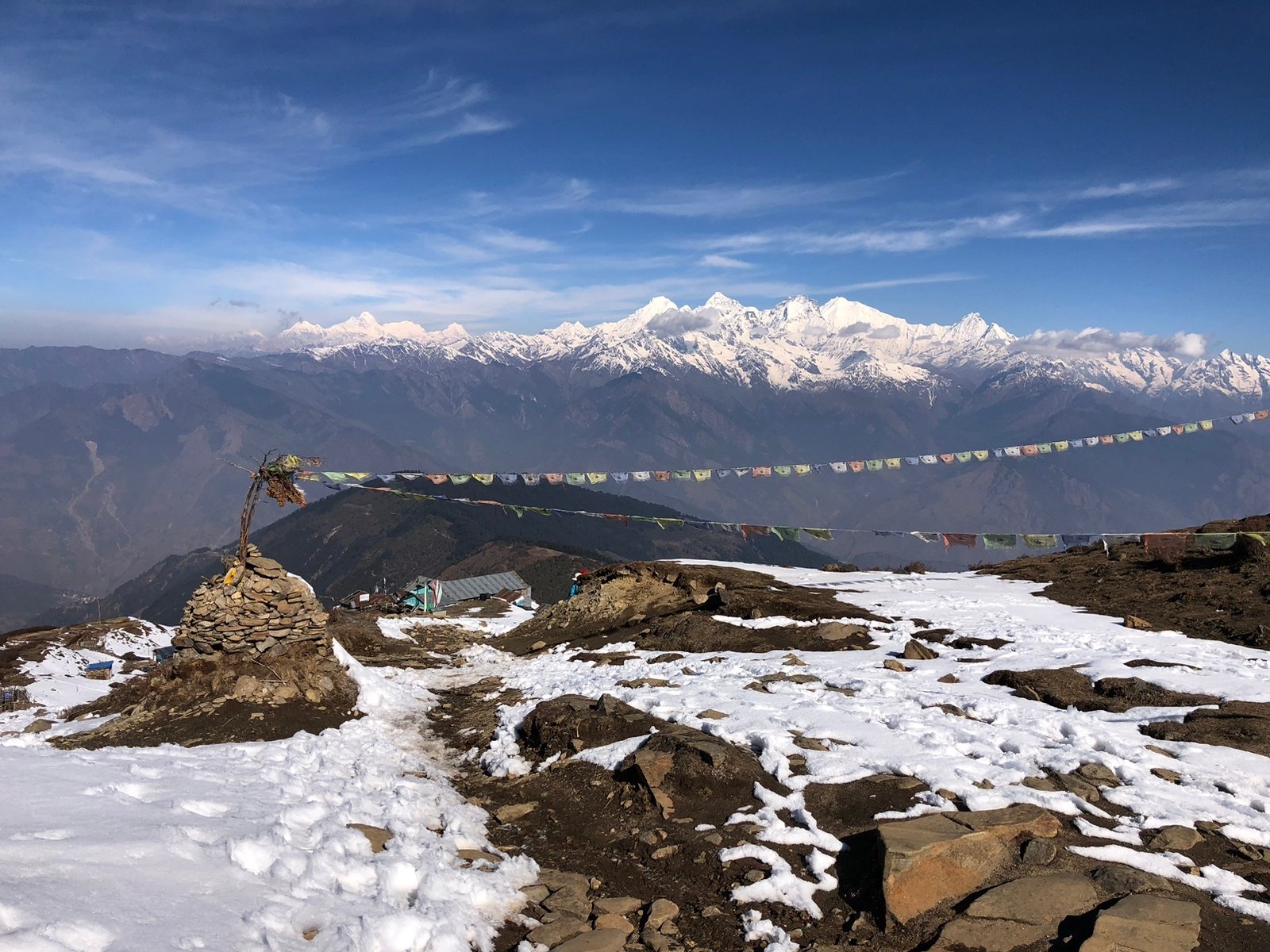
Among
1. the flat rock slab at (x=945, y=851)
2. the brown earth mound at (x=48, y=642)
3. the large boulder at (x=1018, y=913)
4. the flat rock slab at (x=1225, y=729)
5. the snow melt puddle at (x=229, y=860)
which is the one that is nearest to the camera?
Answer: the snow melt puddle at (x=229, y=860)

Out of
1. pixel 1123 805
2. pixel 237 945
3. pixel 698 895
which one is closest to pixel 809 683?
pixel 1123 805

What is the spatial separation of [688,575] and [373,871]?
71.2 ft

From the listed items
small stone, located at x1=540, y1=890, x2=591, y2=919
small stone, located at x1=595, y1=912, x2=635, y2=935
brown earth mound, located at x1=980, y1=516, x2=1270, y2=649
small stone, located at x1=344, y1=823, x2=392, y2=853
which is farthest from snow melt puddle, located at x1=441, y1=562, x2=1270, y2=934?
small stone, located at x1=344, y1=823, x2=392, y2=853

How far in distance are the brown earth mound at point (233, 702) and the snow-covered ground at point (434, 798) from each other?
0.86 meters

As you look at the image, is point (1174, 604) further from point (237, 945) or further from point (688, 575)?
point (237, 945)

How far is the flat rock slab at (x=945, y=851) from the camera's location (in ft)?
23.3

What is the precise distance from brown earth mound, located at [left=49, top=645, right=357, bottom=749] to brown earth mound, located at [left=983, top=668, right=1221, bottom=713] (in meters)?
13.7

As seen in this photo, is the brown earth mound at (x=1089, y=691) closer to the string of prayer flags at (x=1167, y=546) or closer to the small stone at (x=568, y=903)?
the small stone at (x=568, y=903)

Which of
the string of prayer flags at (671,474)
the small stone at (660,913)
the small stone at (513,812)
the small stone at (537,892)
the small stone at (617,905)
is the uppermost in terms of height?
the string of prayer flags at (671,474)

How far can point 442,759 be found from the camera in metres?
13.6

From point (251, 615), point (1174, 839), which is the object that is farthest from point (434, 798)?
point (1174, 839)

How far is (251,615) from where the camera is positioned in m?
17.2

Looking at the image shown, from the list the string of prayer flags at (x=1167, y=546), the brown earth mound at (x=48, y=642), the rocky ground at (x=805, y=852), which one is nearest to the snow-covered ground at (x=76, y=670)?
the brown earth mound at (x=48, y=642)

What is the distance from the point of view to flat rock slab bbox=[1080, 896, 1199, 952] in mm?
6145
